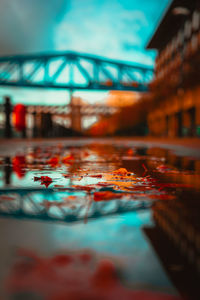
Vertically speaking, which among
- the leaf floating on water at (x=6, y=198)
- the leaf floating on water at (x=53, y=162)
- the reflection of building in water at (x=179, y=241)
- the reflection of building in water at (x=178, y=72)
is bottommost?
the reflection of building in water at (x=179, y=241)

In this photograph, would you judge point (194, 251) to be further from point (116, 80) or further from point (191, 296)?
point (116, 80)

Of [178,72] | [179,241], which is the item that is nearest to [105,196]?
[179,241]

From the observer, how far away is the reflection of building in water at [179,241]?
4.56 feet

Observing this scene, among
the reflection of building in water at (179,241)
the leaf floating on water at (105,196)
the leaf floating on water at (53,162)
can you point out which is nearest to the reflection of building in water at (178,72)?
the leaf floating on water at (53,162)

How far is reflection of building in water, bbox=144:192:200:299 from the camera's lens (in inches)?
54.8

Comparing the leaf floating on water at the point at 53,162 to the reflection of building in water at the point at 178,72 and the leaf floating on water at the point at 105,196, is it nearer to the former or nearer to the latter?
the leaf floating on water at the point at 105,196

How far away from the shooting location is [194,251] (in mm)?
1770

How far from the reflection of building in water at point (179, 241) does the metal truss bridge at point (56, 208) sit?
10.7 inches

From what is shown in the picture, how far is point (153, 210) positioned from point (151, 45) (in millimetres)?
46373

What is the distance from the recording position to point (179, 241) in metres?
1.92

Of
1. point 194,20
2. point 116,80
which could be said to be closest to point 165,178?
point 194,20

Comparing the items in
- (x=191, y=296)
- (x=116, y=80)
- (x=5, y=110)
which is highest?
(x=116, y=80)

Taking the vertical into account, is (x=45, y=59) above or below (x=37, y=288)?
above

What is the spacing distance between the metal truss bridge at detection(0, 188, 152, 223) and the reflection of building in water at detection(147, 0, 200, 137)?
19.5m
